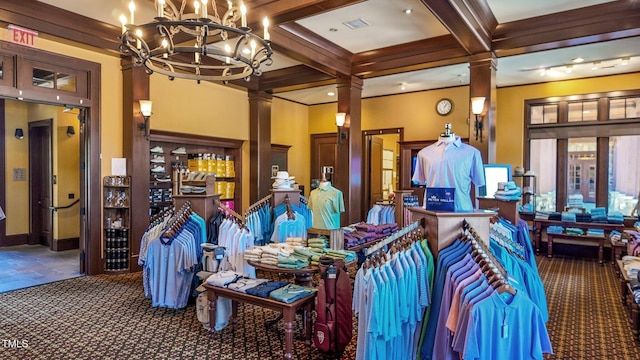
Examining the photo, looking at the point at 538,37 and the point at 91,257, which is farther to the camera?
the point at 91,257

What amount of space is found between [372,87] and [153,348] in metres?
7.02

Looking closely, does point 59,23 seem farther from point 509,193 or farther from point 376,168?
point 376,168

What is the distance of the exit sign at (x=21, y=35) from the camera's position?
15.4 feet

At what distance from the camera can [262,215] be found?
586 centimetres

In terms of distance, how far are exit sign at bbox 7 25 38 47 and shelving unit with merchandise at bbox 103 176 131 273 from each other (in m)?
2.01

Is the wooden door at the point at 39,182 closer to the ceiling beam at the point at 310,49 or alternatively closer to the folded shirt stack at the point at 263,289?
the ceiling beam at the point at 310,49

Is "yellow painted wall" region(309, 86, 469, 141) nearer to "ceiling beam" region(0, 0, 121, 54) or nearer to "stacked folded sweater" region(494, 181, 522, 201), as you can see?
"stacked folded sweater" region(494, 181, 522, 201)

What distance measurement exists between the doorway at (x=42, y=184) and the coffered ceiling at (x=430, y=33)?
10.4ft

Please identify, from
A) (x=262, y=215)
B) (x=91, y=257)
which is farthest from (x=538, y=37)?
(x=91, y=257)

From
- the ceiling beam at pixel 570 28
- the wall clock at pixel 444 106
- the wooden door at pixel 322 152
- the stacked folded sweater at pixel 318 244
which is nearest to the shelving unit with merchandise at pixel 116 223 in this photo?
the stacked folded sweater at pixel 318 244

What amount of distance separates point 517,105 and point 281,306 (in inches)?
291

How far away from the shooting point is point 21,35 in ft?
15.6

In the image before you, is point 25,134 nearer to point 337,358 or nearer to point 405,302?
point 337,358

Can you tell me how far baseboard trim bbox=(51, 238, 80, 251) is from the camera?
736 centimetres
